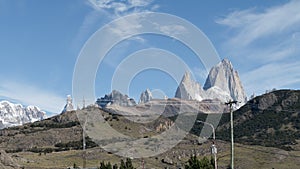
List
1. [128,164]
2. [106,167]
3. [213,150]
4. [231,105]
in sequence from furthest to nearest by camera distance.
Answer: [128,164] < [106,167] < [213,150] < [231,105]

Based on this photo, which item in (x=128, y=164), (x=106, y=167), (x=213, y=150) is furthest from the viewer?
(x=128, y=164)

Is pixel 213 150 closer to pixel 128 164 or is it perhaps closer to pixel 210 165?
pixel 210 165

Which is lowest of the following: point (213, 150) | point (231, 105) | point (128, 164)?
point (128, 164)

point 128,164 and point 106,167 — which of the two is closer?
point 106,167

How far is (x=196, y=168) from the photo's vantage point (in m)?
118

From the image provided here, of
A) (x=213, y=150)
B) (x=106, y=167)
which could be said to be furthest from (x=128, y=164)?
(x=213, y=150)

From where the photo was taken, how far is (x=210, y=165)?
118938mm

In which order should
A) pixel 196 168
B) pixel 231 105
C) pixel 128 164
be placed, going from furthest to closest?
1. pixel 128 164
2. pixel 196 168
3. pixel 231 105

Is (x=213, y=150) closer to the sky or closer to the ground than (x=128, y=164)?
closer to the sky

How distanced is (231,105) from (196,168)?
4914 cm

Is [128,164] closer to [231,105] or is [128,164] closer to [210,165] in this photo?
[210,165]

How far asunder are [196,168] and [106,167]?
41.0 meters

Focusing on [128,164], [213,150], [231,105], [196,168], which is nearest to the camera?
[231,105]

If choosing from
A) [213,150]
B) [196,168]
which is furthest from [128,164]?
[213,150]
